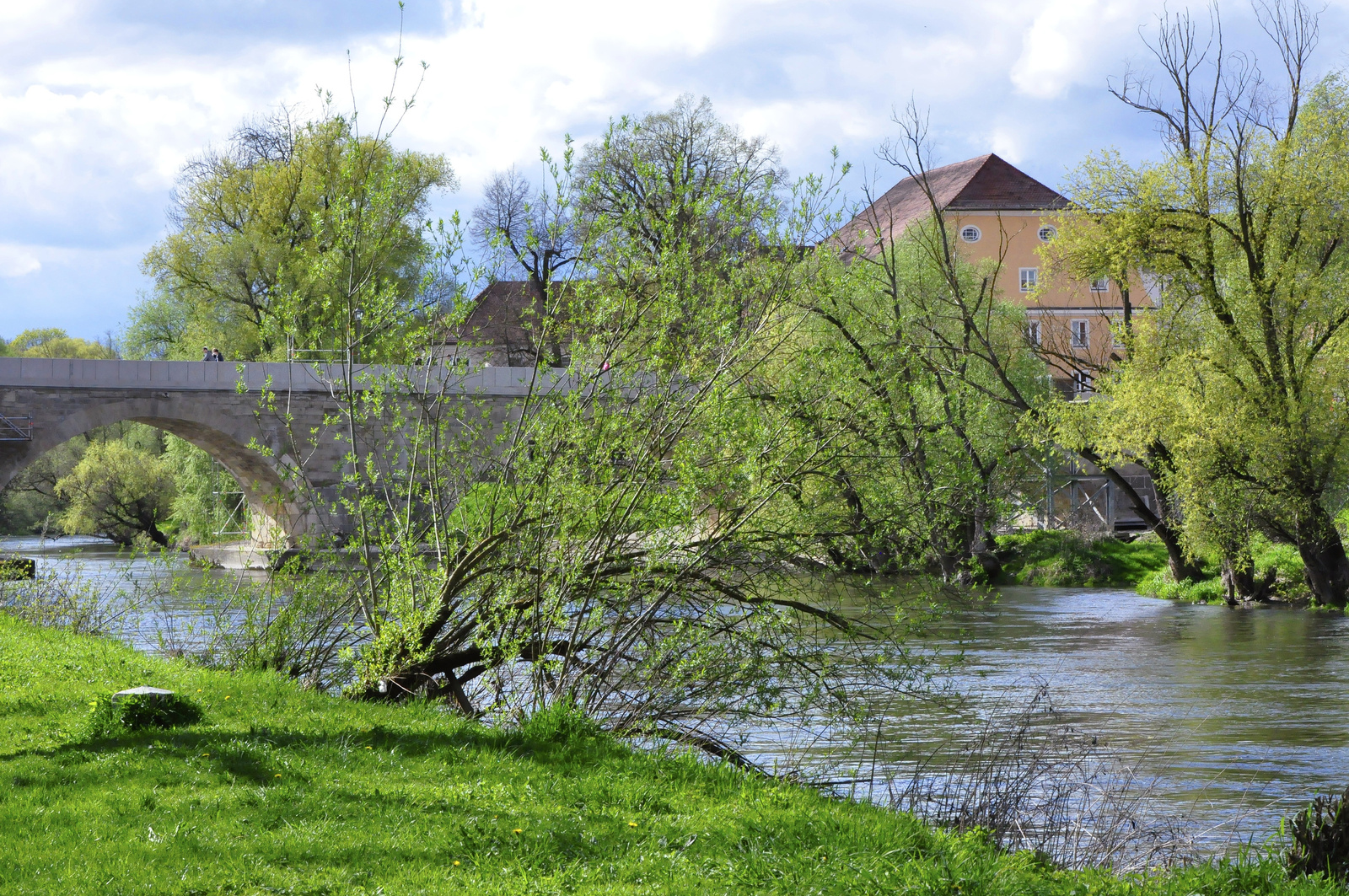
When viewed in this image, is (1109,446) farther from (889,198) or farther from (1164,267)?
(889,198)

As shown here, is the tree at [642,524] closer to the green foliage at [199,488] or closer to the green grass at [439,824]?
the green grass at [439,824]

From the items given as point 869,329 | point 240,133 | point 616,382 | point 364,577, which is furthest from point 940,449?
point 240,133

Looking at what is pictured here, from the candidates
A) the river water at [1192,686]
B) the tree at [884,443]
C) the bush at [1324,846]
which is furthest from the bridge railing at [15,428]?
the bush at [1324,846]

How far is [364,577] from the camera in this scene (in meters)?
8.09

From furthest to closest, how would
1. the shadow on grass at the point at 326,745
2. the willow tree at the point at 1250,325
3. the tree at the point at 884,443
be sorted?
the willow tree at the point at 1250,325 → the tree at the point at 884,443 → the shadow on grass at the point at 326,745

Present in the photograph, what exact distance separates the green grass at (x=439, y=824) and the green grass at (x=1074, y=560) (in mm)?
18994

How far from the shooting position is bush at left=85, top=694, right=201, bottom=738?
19.8ft

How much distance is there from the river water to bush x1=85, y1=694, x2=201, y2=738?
4.08 m

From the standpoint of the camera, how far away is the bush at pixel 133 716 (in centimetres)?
603

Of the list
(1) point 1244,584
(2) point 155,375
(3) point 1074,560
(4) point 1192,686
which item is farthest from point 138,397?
(4) point 1192,686

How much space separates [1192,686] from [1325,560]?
8486 mm

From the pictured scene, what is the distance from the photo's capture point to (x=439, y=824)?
4645 millimetres

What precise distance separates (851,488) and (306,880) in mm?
3972

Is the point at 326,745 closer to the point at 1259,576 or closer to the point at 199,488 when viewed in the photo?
the point at 1259,576
